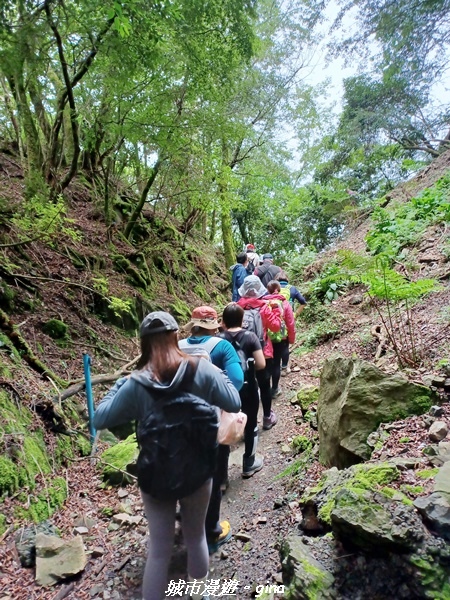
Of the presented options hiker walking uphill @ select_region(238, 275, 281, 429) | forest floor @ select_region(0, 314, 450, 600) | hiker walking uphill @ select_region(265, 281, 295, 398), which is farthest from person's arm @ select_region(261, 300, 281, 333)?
forest floor @ select_region(0, 314, 450, 600)

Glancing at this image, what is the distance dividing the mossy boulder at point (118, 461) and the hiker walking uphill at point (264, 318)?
5.95 ft

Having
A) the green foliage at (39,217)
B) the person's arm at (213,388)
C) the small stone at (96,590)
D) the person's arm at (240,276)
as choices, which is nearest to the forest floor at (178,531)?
the small stone at (96,590)

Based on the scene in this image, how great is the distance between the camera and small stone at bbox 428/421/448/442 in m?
2.71

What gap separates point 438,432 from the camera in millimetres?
→ 2721

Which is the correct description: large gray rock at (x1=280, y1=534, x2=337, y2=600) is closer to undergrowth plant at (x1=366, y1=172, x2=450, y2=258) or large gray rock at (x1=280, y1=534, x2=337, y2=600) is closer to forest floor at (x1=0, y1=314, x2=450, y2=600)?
forest floor at (x1=0, y1=314, x2=450, y2=600)

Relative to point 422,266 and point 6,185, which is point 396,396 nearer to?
point 422,266

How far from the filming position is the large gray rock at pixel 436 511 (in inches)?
72.6

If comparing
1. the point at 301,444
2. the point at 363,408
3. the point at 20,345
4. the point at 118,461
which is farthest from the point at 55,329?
the point at 363,408

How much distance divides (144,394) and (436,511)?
169 centimetres

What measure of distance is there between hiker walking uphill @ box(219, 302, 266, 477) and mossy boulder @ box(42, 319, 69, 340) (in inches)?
134

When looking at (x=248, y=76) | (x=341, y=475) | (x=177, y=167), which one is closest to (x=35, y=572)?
(x=341, y=475)

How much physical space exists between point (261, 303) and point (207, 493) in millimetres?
3149

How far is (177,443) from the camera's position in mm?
1952

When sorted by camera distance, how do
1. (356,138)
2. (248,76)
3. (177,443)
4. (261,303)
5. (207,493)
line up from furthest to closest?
(356,138) < (248,76) < (261,303) < (207,493) < (177,443)
